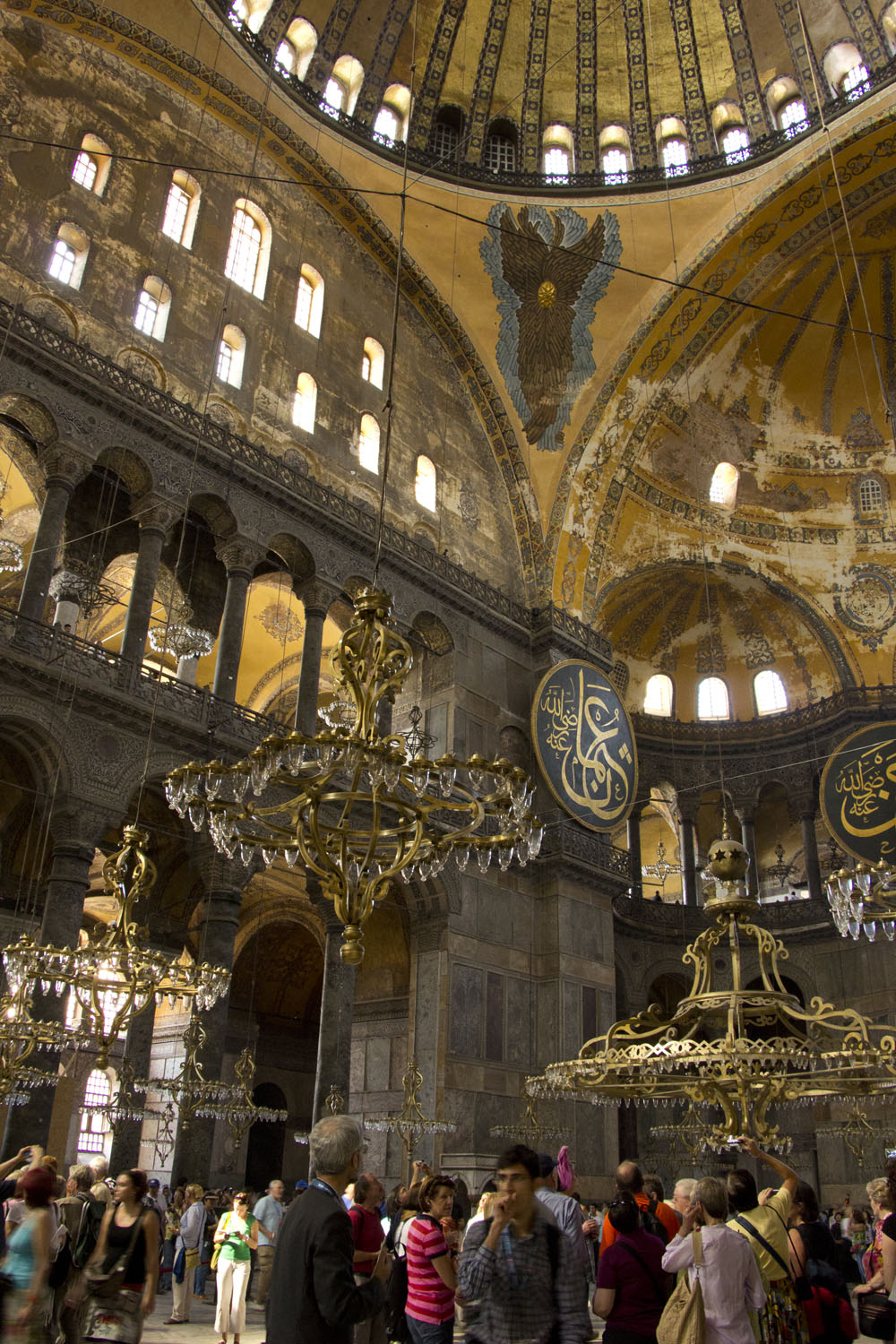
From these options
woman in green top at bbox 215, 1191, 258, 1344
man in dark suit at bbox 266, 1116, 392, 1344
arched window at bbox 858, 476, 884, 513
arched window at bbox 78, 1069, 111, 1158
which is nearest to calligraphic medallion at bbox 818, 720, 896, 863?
arched window at bbox 858, 476, 884, 513

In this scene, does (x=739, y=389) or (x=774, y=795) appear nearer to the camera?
(x=739, y=389)

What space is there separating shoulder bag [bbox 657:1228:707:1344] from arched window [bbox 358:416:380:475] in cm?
1075

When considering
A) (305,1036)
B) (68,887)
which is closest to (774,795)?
(305,1036)

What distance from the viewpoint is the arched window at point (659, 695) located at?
57.0ft

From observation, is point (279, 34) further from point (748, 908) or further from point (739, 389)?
point (748, 908)

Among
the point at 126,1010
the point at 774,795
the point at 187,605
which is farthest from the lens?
the point at 774,795

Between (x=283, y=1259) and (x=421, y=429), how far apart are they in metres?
12.3

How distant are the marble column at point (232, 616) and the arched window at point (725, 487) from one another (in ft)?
27.6

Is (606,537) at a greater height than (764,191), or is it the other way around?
(764,191)

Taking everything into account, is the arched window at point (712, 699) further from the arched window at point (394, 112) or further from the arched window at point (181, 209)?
the arched window at point (181, 209)

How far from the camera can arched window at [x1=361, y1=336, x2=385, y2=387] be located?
13406 mm

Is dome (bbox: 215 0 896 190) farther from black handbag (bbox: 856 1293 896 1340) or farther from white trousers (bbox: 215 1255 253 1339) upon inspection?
black handbag (bbox: 856 1293 896 1340)

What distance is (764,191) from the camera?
14.0 metres

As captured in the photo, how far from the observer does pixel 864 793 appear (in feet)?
45.4
